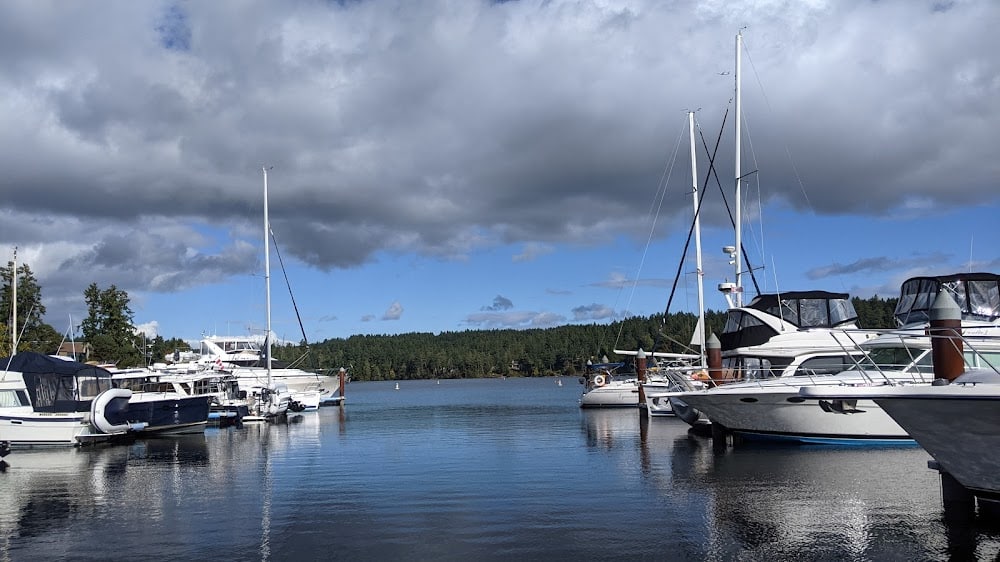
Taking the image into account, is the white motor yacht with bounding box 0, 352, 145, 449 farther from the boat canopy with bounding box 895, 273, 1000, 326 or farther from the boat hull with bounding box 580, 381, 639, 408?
the boat canopy with bounding box 895, 273, 1000, 326

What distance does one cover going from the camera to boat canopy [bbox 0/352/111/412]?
33781 mm

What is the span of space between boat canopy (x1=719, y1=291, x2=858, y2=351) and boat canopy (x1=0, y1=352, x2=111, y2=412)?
27.1 m

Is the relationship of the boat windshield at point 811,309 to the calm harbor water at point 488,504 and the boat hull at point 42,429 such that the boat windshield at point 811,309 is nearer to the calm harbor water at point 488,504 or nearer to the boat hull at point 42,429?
the calm harbor water at point 488,504

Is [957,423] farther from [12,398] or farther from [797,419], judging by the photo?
[12,398]

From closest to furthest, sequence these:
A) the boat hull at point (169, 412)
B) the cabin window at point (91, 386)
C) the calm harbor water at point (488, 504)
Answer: the calm harbor water at point (488, 504) → the cabin window at point (91, 386) → the boat hull at point (169, 412)

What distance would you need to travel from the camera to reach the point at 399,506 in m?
17.8

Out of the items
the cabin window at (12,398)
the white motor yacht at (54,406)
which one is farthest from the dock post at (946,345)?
the cabin window at (12,398)

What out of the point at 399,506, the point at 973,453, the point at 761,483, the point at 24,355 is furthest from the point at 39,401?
the point at 973,453

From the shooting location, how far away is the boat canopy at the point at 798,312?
111 feet

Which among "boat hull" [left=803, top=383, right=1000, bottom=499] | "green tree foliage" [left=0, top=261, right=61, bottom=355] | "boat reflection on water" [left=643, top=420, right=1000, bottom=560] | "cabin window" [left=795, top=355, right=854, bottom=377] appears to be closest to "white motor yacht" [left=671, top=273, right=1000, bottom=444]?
"cabin window" [left=795, top=355, right=854, bottom=377]

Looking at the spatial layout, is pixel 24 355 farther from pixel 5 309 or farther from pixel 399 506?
pixel 5 309

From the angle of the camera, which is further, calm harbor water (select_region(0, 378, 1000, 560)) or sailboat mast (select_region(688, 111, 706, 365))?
sailboat mast (select_region(688, 111, 706, 365))

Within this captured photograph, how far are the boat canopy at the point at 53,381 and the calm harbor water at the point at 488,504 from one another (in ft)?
10.9

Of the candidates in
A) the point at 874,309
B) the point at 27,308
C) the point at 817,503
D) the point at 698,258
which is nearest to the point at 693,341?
the point at 698,258
